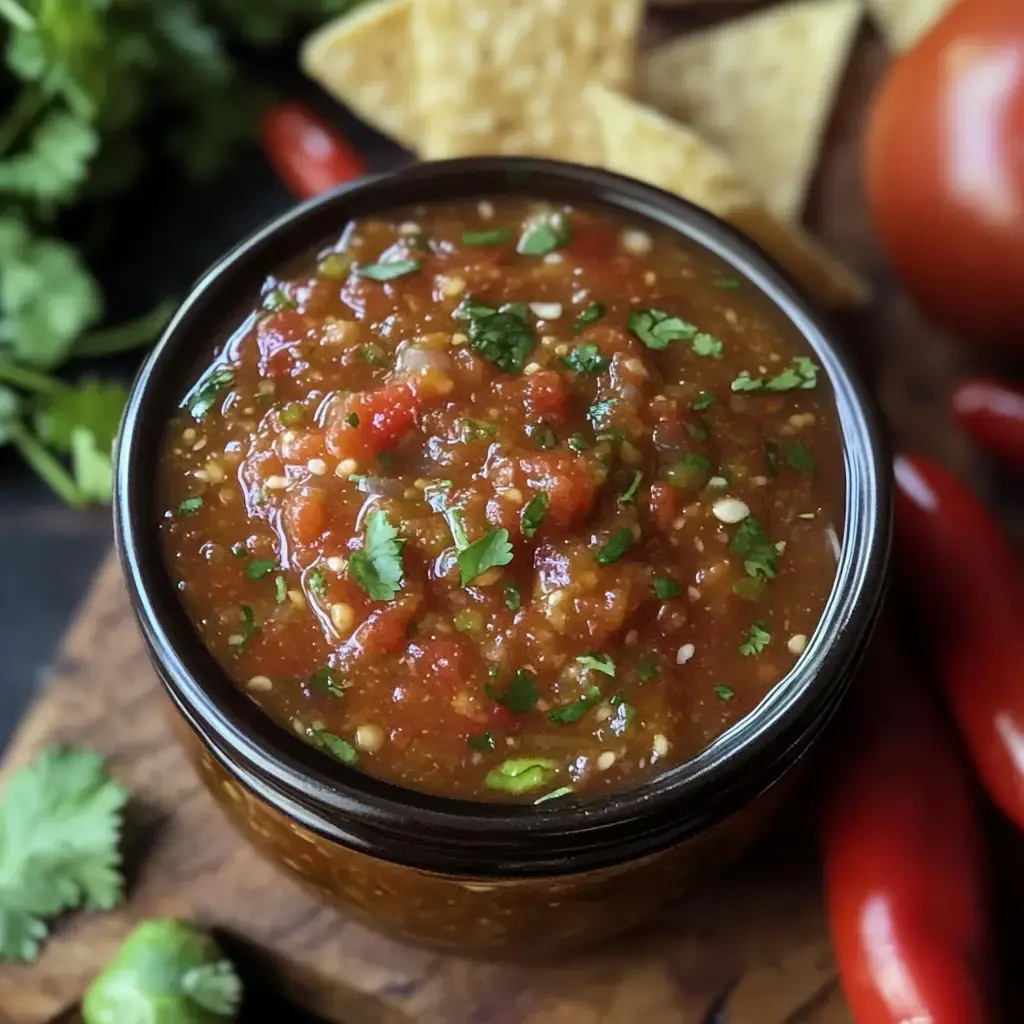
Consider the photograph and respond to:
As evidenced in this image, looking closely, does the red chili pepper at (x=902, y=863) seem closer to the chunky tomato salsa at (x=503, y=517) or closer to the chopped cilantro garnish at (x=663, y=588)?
the chunky tomato salsa at (x=503, y=517)

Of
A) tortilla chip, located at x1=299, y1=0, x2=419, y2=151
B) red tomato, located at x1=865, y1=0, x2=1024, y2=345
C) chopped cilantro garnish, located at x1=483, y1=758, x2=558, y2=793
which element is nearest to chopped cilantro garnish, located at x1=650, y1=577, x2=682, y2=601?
chopped cilantro garnish, located at x1=483, y1=758, x2=558, y2=793

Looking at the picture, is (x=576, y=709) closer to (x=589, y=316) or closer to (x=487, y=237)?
(x=589, y=316)

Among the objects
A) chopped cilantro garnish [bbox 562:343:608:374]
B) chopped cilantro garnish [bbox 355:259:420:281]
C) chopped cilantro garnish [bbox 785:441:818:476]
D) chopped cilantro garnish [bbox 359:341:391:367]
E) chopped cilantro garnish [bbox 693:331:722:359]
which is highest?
chopped cilantro garnish [bbox 355:259:420:281]

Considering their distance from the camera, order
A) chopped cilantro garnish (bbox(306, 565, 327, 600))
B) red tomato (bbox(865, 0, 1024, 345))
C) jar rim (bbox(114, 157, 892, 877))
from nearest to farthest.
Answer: jar rim (bbox(114, 157, 892, 877)) → chopped cilantro garnish (bbox(306, 565, 327, 600)) → red tomato (bbox(865, 0, 1024, 345))

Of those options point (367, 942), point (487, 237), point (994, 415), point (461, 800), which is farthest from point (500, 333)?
point (994, 415)

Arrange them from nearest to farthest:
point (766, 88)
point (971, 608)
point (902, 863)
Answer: point (902, 863)
point (971, 608)
point (766, 88)

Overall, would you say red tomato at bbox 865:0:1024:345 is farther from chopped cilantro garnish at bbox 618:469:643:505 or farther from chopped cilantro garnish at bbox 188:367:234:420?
chopped cilantro garnish at bbox 188:367:234:420
